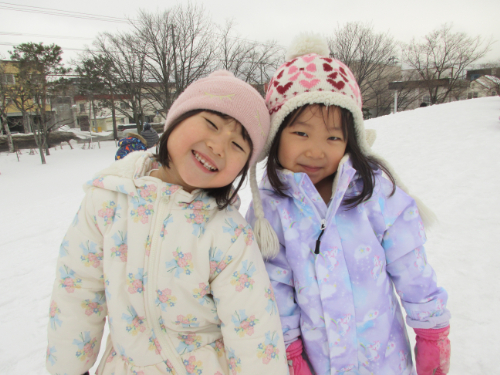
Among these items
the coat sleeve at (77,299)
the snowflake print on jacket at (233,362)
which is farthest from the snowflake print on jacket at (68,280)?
the snowflake print on jacket at (233,362)

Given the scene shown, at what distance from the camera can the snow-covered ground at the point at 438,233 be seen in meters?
2.01

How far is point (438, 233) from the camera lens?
10.4 ft

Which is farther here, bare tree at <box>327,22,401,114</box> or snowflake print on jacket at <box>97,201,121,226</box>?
bare tree at <box>327,22,401,114</box>

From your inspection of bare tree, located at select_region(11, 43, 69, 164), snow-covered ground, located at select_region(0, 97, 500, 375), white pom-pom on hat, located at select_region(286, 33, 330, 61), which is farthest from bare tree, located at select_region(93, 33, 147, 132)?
white pom-pom on hat, located at select_region(286, 33, 330, 61)

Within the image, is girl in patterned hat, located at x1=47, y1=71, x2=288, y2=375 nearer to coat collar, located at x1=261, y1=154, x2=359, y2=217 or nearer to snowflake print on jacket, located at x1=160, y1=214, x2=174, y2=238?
snowflake print on jacket, located at x1=160, y1=214, x2=174, y2=238

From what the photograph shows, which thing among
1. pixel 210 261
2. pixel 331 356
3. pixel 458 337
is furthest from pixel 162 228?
pixel 458 337

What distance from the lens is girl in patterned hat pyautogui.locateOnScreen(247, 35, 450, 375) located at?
3.51ft

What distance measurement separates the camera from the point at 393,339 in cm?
113

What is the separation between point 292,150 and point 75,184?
31.1ft

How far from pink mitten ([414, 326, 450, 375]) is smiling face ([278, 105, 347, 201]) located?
768 millimetres

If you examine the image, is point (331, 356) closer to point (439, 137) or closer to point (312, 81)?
point (312, 81)

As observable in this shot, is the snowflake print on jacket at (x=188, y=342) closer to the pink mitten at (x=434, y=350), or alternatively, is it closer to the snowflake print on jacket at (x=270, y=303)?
the snowflake print on jacket at (x=270, y=303)

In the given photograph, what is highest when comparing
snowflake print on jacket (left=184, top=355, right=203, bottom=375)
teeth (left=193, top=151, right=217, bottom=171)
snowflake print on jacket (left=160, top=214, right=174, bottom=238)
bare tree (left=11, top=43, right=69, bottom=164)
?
bare tree (left=11, top=43, right=69, bottom=164)

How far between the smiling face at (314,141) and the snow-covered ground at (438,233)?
1.63 metres
